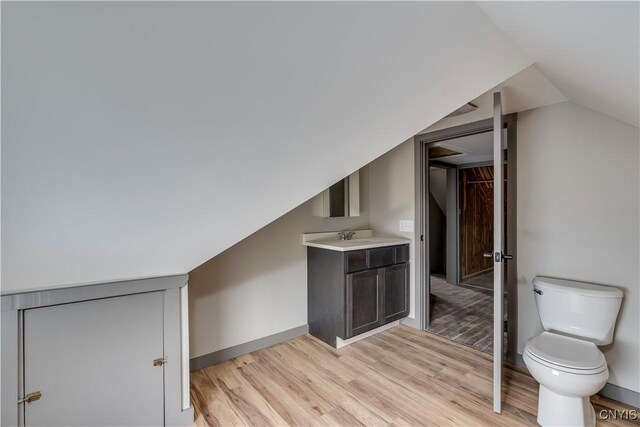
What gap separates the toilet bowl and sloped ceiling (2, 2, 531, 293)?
1.46m

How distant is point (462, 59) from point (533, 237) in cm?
162

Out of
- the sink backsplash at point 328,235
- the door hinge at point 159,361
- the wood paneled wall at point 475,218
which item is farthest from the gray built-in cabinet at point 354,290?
the wood paneled wall at point 475,218

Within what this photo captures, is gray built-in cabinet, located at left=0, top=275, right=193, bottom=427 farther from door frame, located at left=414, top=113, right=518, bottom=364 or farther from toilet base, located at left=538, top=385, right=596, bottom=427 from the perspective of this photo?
door frame, located at left=414, top=113, right=518, bottom=364

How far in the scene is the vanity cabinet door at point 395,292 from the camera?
281cm

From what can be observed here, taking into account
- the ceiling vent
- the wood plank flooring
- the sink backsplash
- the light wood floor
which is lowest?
the light wood floor

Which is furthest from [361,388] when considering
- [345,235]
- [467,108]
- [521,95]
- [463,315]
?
[521,95]

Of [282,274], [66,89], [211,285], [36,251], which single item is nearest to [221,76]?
[66,89]

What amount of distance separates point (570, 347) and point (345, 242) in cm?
167

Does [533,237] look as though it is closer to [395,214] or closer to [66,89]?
[395,214]

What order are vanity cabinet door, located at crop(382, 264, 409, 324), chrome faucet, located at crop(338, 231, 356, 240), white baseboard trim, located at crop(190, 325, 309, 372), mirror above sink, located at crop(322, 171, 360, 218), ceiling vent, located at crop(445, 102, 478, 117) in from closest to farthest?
ceiling vent, located at crop(445, 102, 478, 117) → white baseboard trim, located at crop(190, 325, 309, 372) → vanity cabinet door, located at crop(382, 264, 409, 324) → mirror above sink, located at crop(322, 171, 360, 218) → chrome faucet, located at crop(338, 231, 356, 240)

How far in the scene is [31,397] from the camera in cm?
132

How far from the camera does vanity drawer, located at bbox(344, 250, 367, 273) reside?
2.50m

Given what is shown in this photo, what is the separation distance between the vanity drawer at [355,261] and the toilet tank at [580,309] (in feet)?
4.09

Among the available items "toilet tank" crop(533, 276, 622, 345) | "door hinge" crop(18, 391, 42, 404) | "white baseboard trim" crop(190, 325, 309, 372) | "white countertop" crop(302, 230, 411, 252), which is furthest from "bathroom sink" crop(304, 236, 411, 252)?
"door hinge" crop(18, 391, 42, 404)
